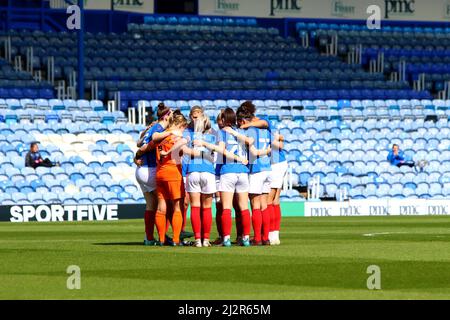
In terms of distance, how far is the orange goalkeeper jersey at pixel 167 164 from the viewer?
1616cm

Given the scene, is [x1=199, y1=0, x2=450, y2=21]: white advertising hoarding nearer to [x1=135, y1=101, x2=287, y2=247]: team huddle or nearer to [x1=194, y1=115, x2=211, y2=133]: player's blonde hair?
[x1=135, y1=101, x2=287, y2=247]: team huddle

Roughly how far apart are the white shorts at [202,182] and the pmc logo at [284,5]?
107 feet

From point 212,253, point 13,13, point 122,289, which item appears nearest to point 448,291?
point 122,289

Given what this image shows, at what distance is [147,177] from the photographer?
16516 millimetres

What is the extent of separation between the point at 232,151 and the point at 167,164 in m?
0.90

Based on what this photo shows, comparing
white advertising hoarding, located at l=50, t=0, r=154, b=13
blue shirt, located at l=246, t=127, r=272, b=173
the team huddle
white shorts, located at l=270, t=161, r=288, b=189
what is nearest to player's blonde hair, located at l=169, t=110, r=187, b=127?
the team huddle

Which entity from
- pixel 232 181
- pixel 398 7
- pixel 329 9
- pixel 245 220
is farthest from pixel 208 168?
pixel 398 7

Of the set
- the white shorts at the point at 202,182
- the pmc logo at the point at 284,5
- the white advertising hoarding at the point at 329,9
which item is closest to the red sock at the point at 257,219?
the white shorts at the point at 202,182

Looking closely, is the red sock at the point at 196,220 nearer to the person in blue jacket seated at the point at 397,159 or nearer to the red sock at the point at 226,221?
the red sock at the point at 226,221

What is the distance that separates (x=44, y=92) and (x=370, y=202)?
1143cm

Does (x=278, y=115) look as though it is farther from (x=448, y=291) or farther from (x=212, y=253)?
(x=448, y=291)

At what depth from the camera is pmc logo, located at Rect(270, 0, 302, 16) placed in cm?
4834

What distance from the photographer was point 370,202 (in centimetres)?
3130

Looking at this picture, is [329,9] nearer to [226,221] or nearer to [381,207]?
[381,207]
